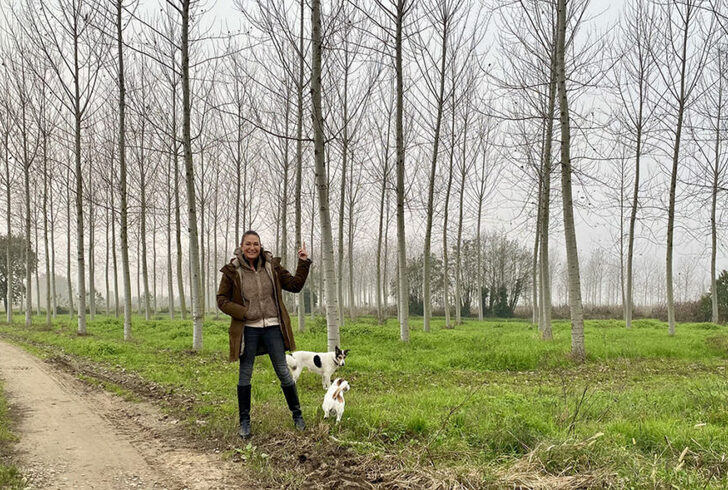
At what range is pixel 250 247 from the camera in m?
4.96

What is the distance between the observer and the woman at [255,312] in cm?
482

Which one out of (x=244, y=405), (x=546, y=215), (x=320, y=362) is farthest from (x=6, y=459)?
(x=546, y=215)

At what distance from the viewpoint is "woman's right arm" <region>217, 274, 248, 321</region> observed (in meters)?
4.71

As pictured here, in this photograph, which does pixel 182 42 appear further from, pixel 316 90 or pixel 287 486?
pixel 287 486

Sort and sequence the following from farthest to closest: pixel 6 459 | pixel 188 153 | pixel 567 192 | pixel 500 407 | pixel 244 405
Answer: pixel 188 153 → pixel 567 192 → pixel 500 407 → pixel 244 405 → pixel 6 459

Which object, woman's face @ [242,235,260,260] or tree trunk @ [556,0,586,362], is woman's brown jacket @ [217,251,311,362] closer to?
woman's face @ [242,235,260,260]

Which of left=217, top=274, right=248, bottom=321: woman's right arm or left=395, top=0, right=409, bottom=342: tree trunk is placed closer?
left=217, top=274, right=248, bottom=321: woman's right arm

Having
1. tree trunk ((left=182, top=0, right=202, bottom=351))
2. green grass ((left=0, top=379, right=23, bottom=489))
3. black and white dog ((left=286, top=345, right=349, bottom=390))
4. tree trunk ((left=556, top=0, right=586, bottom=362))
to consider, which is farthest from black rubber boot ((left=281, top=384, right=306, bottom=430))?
tree trunk ((left=556, top=0, right=586, bottom=362))

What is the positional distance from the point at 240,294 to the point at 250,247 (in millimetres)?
511

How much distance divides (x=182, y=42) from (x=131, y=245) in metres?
23.0

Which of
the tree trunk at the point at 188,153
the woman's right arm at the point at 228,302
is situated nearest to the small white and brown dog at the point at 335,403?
the woman's right arm at the point at 228,302

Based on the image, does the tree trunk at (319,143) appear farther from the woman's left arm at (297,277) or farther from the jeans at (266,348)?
the jeans at (266,348)

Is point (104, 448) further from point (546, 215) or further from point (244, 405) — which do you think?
point (546, 215)

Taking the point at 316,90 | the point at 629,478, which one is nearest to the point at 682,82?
the point at 316,90
